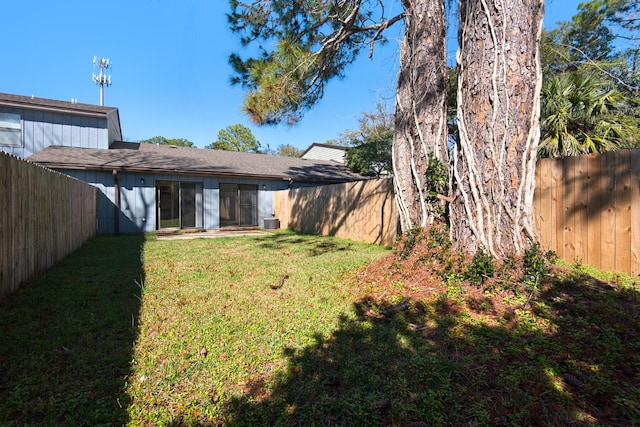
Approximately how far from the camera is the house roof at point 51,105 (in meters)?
10.8

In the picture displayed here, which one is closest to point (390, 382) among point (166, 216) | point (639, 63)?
point (639, 63)

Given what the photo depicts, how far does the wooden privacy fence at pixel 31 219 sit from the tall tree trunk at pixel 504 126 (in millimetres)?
5142

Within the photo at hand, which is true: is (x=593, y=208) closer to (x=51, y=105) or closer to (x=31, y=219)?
(x=31, y=219)

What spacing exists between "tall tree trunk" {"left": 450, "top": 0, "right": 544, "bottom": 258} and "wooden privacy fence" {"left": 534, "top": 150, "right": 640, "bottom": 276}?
1.40 m

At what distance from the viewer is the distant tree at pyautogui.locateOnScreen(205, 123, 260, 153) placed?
3683 centimetres

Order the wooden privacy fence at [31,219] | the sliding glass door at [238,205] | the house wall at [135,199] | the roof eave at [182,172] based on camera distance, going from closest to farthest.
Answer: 1. the wooden privacy fence at [31,219]
2. the roof eave at [182,172]
3. the house wall at [135,199]
4. the sliding glass door at [238,205]

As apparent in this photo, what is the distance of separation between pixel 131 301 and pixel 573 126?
7.96 meters

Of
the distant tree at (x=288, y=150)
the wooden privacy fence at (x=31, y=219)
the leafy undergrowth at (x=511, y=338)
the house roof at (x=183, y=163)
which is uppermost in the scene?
the distant tree at (x=288, y=150)

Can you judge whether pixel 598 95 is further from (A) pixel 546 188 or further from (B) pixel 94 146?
(B) pixel 94 146

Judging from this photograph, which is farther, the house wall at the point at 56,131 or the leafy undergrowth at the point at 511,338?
the house wall at the point at 56,131

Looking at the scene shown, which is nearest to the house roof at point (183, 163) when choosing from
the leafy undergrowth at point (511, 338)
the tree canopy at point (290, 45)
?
the tree canopy at point (290, 45)

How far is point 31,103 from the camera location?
1097cm

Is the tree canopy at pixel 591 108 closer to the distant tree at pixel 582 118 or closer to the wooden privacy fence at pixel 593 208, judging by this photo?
the distant tree at pixel 582 118

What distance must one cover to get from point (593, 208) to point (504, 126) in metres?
1.89
